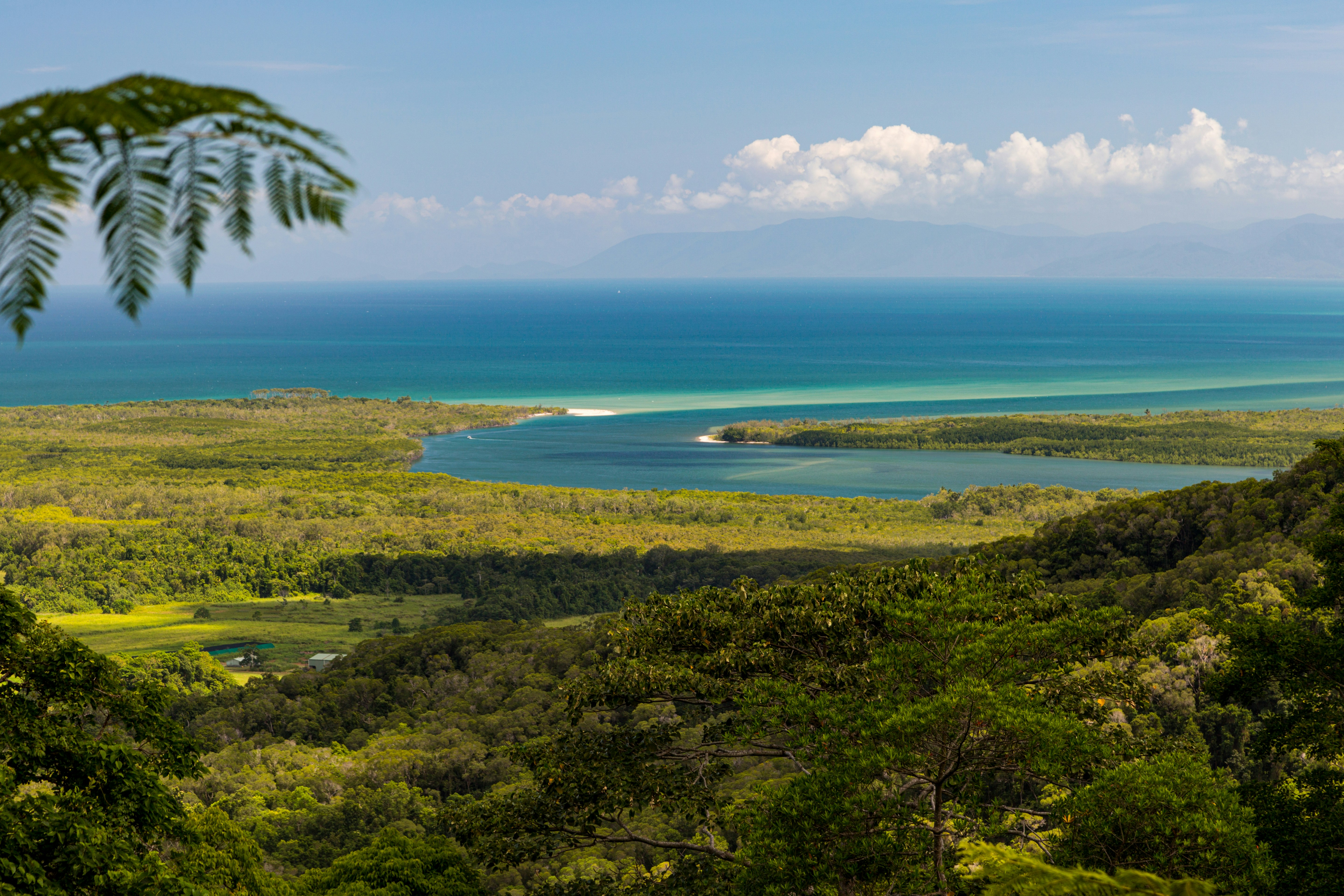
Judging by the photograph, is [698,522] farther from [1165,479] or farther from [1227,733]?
[1227,733]

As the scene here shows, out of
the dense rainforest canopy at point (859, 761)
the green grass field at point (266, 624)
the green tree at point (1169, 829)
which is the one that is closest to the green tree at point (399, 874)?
the dense rainforest canopy at point (859, 761)

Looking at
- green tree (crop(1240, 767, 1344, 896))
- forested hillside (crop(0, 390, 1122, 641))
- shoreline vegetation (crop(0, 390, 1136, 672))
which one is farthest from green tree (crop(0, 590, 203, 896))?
forested hillside (crop(0, 390, 1122, 641))

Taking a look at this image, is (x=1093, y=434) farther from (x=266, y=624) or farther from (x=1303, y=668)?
(x=1303, y=668)

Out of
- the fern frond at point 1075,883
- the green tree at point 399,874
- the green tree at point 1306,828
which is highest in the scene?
the fern frond at point 1075,883

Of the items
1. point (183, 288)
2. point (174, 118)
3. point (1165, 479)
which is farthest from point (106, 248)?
point (1165, 479)

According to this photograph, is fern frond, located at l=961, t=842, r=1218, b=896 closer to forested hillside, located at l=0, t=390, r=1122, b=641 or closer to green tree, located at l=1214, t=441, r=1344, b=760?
green tree, located at l=1214, t=441, r=1344, b=760

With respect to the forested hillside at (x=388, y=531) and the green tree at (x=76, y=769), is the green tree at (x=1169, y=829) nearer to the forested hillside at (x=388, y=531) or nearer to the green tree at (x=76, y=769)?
the green tree at (x=76, y=769)

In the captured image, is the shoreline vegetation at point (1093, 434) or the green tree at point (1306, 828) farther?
the shoreline vegetation at point (1093, 434)
